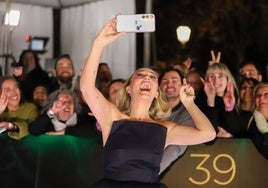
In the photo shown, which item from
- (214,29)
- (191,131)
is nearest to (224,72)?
(191,131)

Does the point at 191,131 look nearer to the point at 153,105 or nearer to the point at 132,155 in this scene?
the point at 153,105

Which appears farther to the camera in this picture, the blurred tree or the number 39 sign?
the blurred tree

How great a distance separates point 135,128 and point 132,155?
23cm

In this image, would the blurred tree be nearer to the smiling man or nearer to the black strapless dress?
the smiling man

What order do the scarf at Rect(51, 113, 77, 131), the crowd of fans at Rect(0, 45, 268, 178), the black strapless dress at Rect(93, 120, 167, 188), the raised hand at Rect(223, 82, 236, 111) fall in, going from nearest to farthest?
the black strapless dress at Rect(93, 120, 167, 188)
the crowd of fans at Rect(0, 45, 268, 178)
the raised hand at Rect(223, 82, 236, 111)
the scarf at Rect(51, 113, 77, 131)

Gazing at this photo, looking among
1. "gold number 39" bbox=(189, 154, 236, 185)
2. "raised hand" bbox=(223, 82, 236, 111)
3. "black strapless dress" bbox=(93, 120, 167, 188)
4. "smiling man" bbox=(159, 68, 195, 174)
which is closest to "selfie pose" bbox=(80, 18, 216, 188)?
"black strapless dress" bbox=(93, 120, 167, 188)

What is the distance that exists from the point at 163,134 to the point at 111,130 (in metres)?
0.38

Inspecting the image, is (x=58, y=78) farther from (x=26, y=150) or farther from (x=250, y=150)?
(x=250, y=150)

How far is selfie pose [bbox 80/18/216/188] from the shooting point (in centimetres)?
454

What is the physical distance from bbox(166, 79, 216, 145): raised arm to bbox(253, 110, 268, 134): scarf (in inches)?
55.3

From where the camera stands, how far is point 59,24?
41.8 feet

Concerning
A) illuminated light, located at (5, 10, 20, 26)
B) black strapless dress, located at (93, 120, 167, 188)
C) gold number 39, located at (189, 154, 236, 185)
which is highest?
illuminated light, located at (5, 10, 20, 26)

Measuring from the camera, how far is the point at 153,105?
5.06m

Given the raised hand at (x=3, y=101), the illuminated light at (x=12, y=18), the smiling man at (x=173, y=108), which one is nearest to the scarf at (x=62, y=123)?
the raised hand at (x=3, y=101)
